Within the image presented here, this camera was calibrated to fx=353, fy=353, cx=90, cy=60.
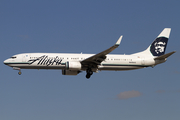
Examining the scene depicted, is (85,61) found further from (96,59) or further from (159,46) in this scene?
(159,46)

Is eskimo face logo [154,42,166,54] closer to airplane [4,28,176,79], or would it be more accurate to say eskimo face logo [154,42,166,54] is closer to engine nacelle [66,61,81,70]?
airplane [4,28,176,79]

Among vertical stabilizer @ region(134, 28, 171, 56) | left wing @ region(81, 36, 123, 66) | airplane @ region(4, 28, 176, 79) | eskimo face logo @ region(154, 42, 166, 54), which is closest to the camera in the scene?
left wing @ region(81, 36, 123, 66)

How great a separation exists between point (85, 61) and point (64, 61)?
309 centimetres

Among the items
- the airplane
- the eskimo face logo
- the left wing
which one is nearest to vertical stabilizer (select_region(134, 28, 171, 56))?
the eskimo face logo

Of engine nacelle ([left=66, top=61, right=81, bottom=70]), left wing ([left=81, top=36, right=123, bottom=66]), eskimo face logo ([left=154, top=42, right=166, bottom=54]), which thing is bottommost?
engine nacelle ([left=66, top=61, right=81, bottom=70])

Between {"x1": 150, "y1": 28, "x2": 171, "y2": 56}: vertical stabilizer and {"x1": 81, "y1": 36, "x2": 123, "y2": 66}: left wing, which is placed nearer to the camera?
{"x1": 81, "y1": 36, "x2": 123, "y2": 66}: left wing

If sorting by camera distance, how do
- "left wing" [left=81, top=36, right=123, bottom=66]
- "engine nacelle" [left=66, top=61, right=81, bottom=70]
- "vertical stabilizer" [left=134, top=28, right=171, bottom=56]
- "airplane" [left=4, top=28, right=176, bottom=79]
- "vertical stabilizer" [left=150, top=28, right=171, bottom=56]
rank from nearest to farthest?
"left wing" [left=81, top=36, right=123, bottom=66], "engine nacelle" [left=66, top=61, right=81, bottom=70], "airplane" [left=4, top=28, right=176, bottom=79], "vertical stabilizer" [left=134, top=28, right=171, bottom=56], "vertical stabilizer" [left=150, top=28, right=171, bottom=56]

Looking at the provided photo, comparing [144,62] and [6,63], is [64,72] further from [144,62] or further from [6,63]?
[144,62]

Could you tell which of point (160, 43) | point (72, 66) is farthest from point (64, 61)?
point (160, 43)

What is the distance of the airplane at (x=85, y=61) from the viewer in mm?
51281

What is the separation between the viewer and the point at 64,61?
170 feet

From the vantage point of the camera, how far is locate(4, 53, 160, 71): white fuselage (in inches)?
2021

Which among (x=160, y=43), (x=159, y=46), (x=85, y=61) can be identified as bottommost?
(x=85, y=61)

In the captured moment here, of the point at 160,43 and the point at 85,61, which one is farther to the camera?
the point at 160,43
